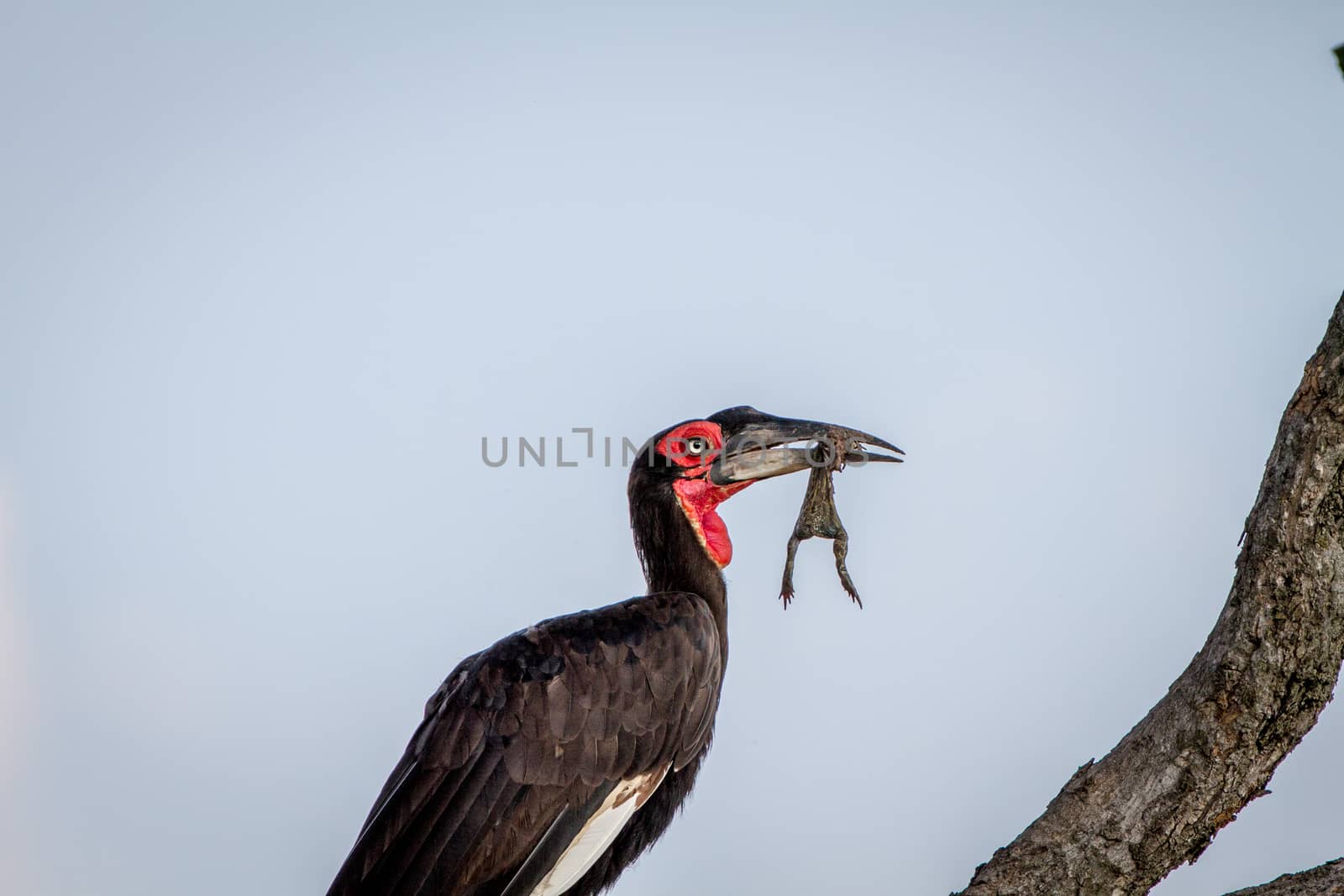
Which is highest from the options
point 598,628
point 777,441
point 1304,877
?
point 777,441

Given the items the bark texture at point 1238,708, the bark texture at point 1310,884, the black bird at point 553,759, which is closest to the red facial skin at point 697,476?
the black bird at point 553,759

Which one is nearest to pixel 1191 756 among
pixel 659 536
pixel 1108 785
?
pixel 1108 785

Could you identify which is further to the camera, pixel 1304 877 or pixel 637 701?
pixel 637 701

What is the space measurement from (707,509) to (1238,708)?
2158mm

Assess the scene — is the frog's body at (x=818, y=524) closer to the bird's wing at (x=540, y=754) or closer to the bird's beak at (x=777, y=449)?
the bird's beak at (x=777, y=449)

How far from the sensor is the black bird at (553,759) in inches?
142

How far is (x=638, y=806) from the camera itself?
13.1 feet

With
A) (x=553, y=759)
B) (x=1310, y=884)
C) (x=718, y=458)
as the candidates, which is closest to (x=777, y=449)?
(x=718, y=458)

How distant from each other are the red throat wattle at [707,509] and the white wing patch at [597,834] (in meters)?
0.99

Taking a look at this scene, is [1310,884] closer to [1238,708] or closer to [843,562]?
[1238,708]

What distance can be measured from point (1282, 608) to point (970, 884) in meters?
1.20

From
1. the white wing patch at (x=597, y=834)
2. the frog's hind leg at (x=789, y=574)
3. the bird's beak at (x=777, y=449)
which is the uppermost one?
the bird's beak at (x=777, y=449)

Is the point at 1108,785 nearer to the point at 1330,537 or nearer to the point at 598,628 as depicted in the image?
the point at 1330,537

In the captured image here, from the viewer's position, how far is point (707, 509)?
4.61 metres
